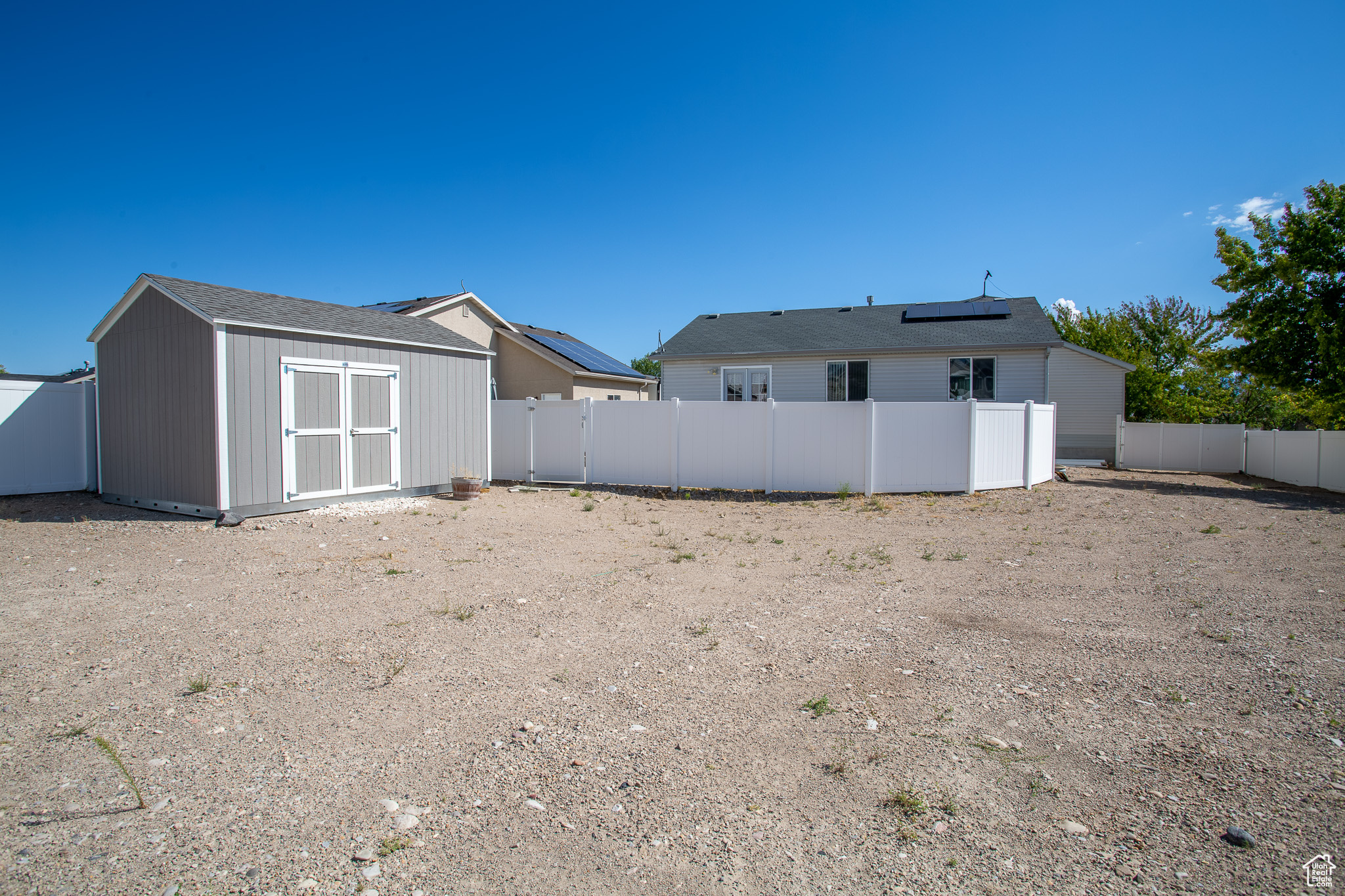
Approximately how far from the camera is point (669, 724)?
3408mm

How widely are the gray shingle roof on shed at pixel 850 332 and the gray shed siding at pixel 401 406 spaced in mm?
8152

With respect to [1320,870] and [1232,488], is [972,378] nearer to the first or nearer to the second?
[1232,488]

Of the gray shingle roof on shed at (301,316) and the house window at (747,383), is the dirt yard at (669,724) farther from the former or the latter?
the house window at (747,383)

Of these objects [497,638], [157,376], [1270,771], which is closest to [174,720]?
[497,638]

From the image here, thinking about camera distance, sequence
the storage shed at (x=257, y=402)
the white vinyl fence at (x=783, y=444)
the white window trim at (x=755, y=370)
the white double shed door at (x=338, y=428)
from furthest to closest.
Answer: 1. the white window trim at (x=755, y=370)
2. the white vinyl fence at (x=783, y=444)
3. the white double shed door at (x=338, y=428)
4. the storage shed at (x=257, y=402)

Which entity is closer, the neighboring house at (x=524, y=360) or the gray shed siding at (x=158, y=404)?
the gray shed siding at (x=158, y=404)

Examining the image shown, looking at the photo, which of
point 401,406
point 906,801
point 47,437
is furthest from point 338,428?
point 906,801

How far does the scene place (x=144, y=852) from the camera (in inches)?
94.7

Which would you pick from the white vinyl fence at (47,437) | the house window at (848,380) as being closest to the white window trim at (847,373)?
the house window at (848,380)

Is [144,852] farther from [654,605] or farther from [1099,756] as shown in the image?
[1099,756]

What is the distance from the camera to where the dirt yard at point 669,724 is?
7.80 ft

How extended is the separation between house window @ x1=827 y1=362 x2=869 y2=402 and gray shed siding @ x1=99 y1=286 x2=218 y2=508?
14.3m

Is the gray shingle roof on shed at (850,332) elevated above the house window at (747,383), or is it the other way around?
the gray shingle roof on shed at (850,332)

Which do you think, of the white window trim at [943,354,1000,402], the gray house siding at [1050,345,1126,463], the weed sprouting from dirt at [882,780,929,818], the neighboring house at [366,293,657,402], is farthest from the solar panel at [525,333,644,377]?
the weed sprouting from dirt at [882,780,929,818]
